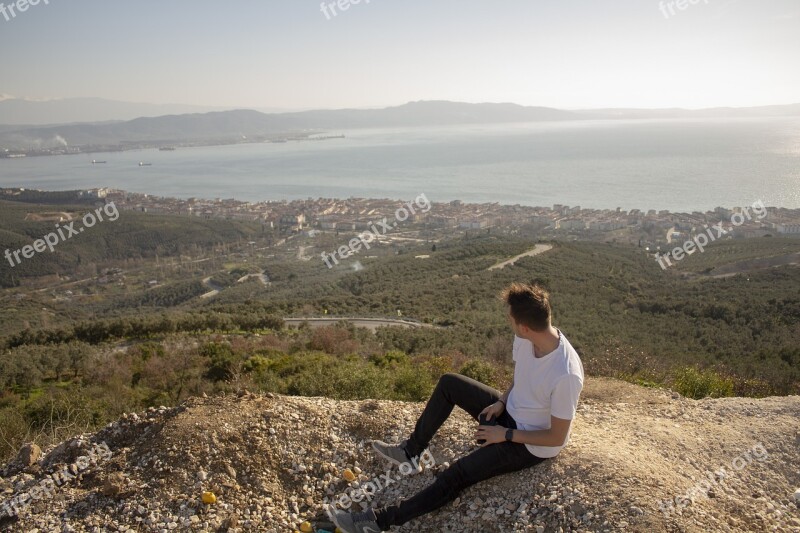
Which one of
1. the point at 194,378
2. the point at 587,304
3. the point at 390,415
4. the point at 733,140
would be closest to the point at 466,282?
the point at 587,304

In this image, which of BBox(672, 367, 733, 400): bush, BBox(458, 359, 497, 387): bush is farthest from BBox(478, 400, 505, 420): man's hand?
BBox(672, 367, 733, 400): bush

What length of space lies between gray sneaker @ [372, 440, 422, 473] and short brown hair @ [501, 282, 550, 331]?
50.8 inches

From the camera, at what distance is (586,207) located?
2446 inches

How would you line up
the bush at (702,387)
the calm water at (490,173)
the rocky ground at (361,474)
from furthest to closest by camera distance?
the calm water at (490,173), the bush at (702,387), the rocky ground at (361,474)

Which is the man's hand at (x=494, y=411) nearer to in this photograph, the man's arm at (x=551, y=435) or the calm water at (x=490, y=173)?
the man's arm at (x=551, y=435)

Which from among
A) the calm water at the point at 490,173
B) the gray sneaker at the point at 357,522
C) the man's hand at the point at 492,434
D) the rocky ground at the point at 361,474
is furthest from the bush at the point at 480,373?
the calm water at the point at 490,173

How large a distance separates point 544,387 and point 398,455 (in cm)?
120

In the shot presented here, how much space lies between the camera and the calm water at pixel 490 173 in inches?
2648

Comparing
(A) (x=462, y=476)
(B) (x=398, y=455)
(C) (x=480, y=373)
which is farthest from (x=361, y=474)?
(C) (x=480, y=373)

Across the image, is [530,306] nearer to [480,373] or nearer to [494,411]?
[494,411]

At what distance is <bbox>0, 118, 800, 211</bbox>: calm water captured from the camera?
6725 cm

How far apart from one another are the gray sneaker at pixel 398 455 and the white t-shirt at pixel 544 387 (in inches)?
32.1

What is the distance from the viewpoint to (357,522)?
10.1 feet

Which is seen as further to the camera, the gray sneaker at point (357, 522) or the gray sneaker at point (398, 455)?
the gray sneaker at point (398, 455)
